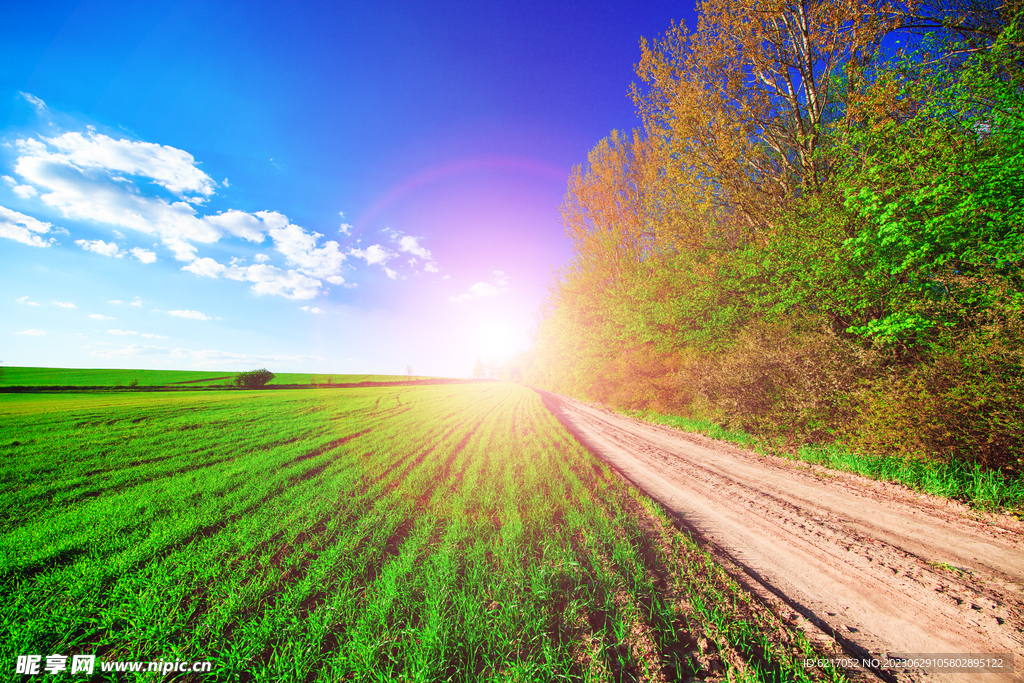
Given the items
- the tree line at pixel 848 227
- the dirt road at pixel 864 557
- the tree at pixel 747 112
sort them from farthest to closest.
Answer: the tree at pixel 747 112, the tree line at pixel 848 227, the dirt road at pixel 864 557

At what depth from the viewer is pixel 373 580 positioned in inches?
131

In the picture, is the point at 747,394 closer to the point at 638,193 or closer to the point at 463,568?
the point at 463,568

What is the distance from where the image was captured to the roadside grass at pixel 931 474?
15.0ft

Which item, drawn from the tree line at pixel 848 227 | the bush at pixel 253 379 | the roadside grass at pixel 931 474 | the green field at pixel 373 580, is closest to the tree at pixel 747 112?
the tree line at pixel 848 227

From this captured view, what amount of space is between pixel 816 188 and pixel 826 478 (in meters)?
8.12

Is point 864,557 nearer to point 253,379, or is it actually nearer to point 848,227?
point 848,227

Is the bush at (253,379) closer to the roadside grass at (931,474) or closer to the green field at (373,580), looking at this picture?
the green field at (373,580)

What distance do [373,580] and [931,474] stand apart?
29.9 feet

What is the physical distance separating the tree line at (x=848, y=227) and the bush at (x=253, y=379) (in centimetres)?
6003

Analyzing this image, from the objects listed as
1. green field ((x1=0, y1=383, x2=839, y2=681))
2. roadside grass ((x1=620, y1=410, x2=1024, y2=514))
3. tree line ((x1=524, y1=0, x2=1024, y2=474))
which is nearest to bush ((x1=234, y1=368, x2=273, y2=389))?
green field ((x1=0, y1=383, x2=839, y2=681))

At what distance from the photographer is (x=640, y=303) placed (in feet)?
50.5

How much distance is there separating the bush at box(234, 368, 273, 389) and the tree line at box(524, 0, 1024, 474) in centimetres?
6003

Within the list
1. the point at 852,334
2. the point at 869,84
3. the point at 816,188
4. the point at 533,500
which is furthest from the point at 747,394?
the point at 869,84

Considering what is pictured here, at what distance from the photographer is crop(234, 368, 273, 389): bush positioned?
4822 cm
